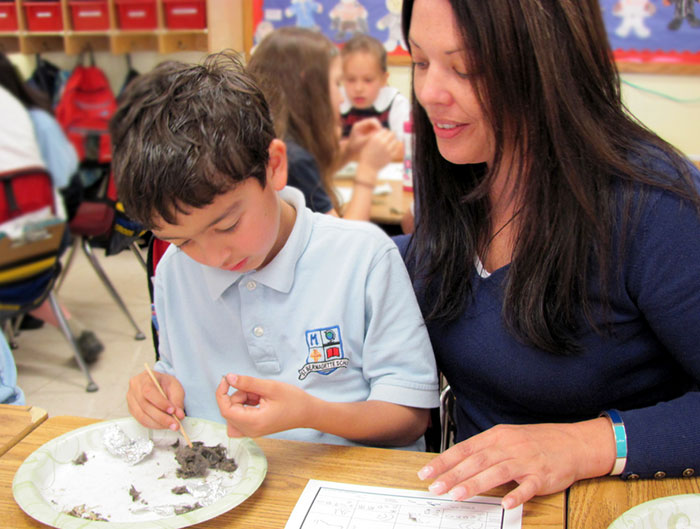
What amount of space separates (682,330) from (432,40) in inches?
19.7

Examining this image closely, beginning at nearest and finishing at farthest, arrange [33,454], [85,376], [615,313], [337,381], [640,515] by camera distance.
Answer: [640,515] < [33,454] < [615,313] < [337,381] < [85,376]

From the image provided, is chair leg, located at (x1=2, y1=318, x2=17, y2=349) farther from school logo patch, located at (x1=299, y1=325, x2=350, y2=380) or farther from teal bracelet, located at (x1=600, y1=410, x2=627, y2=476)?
teal bracelet, located at (x1=600, y1=410, x2=627, y2=476)

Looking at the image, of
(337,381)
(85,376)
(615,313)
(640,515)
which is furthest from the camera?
(85,376)

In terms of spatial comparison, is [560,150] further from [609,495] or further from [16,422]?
[16,422]

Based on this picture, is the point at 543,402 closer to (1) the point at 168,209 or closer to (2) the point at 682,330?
(2) the point at 682,330

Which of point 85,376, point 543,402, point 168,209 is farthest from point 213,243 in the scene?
point 85,376

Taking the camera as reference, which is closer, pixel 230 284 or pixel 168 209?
pixel 168 209

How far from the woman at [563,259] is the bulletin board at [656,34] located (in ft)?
9.67

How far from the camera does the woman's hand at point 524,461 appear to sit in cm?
78

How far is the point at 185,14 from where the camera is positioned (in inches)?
183

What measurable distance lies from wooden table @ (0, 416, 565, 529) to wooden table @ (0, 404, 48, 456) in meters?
0.01

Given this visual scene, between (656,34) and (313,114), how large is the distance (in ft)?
7.61

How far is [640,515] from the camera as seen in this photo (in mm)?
718

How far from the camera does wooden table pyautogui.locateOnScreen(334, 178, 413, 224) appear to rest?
2.33 m
